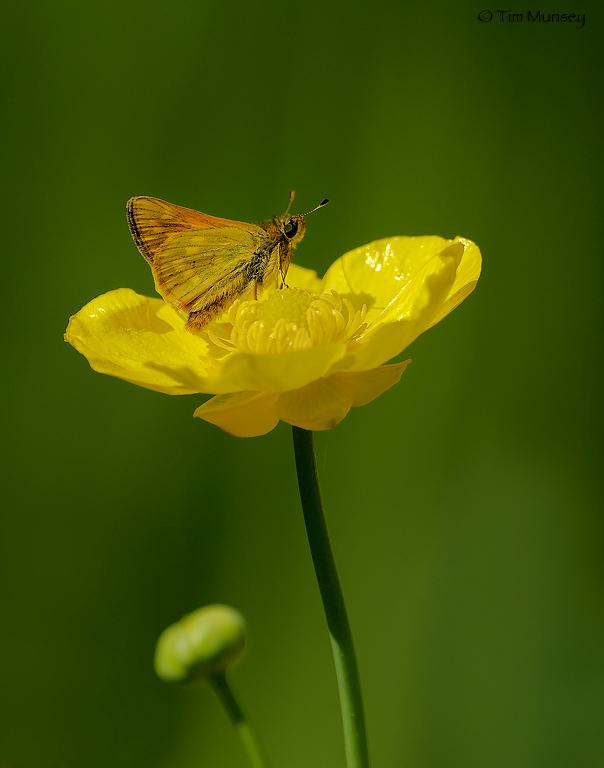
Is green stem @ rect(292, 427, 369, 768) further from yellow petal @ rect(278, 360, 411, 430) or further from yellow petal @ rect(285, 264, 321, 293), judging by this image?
yellow petal @ rect(285, 264, 321, 293)

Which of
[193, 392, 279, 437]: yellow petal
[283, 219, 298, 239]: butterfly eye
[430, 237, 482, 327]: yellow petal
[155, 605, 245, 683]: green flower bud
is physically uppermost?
[283, 219, 298, 239]: butterfly eye

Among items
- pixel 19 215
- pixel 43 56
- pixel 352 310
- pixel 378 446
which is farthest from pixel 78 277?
pixel 352 310

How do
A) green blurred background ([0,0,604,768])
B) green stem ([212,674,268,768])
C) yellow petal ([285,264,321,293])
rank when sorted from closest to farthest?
green stem ([212,674,268,768]) → yellow petal ([285,264,321,293]) → green blurred background ([0,0,604,768])

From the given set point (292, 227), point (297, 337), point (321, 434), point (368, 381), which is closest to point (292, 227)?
point (292, 227)

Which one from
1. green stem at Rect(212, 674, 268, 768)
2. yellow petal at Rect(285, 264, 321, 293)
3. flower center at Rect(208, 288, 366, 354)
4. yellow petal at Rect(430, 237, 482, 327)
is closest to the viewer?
green stem at Rect(212, 674, 268, 768)

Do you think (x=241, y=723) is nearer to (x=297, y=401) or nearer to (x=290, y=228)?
(x=297, y=401)

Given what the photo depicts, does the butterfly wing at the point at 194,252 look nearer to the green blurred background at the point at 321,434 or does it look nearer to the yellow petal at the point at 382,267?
the yellow petal at the point at 382,267

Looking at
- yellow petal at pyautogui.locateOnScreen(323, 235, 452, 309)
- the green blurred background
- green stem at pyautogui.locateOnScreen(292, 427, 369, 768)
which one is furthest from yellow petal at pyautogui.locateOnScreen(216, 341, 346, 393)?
the green blurred background
